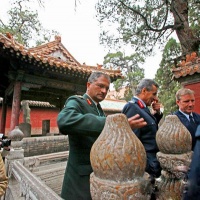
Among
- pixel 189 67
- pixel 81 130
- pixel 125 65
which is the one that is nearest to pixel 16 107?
pixel 189 67

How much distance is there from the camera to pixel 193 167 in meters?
0.74

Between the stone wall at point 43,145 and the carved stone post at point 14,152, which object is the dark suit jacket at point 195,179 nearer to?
the carved stone post at point 14,152

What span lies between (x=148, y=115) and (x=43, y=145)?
4244 mm

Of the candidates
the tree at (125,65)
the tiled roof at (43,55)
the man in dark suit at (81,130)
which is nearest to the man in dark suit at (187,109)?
the man in dark suit at (81,130)

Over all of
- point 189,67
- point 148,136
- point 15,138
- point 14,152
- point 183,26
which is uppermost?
point 183,26

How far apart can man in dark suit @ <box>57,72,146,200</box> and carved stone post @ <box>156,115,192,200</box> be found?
0.37 metres

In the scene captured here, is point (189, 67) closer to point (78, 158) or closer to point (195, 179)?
point (78, 158)

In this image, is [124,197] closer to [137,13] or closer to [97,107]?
[97,107]

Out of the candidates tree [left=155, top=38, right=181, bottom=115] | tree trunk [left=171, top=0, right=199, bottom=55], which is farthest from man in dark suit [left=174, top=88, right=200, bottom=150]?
tree [left=155, top=38, right=181, bottom=115]

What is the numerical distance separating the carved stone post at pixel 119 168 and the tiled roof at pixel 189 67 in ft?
13.7

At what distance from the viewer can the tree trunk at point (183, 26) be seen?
6.36 metres

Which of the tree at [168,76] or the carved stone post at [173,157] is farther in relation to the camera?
the tree at [168,76]

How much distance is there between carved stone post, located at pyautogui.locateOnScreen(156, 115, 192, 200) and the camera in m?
0.96

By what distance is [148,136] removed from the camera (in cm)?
153
